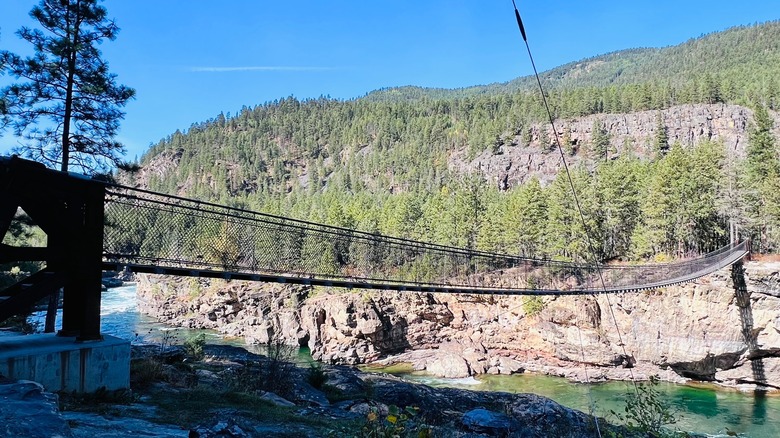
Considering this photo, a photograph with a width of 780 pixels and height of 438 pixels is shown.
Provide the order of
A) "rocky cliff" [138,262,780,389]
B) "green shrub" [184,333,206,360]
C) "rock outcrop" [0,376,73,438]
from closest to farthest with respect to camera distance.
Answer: "rock outcrop" [0,376,73,438]
"green shrub" [184,333,206,360]
"rocky cliff" [138,262,780,389]

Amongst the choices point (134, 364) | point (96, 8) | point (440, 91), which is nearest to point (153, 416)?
point (134, 364)

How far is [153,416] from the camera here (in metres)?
3.92

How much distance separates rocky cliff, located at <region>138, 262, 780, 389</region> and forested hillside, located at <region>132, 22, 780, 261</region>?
575 centimetres

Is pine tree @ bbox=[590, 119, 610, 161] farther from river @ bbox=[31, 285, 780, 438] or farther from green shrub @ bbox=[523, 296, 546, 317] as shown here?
river @ bbox=[31, 285, 780, 438]

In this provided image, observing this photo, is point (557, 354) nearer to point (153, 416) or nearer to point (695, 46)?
point (153, 416)

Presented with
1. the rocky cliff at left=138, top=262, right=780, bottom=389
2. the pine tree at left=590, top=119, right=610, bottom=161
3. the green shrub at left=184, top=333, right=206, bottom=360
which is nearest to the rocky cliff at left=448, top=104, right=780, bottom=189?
the pine tree at left=590, top=119, right=610, bottom=161

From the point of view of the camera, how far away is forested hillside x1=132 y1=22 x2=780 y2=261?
1127 inches

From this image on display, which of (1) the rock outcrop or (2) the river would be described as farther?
(2) the river

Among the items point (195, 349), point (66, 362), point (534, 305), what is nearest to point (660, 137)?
point (534, 305)

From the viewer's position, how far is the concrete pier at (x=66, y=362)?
3.81m

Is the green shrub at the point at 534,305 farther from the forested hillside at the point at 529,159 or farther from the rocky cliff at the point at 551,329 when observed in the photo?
the forested hillside at the point at 529,159

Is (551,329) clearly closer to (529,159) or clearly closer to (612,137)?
(529,159)

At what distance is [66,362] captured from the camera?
4.09m

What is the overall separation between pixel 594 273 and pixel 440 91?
616ft
